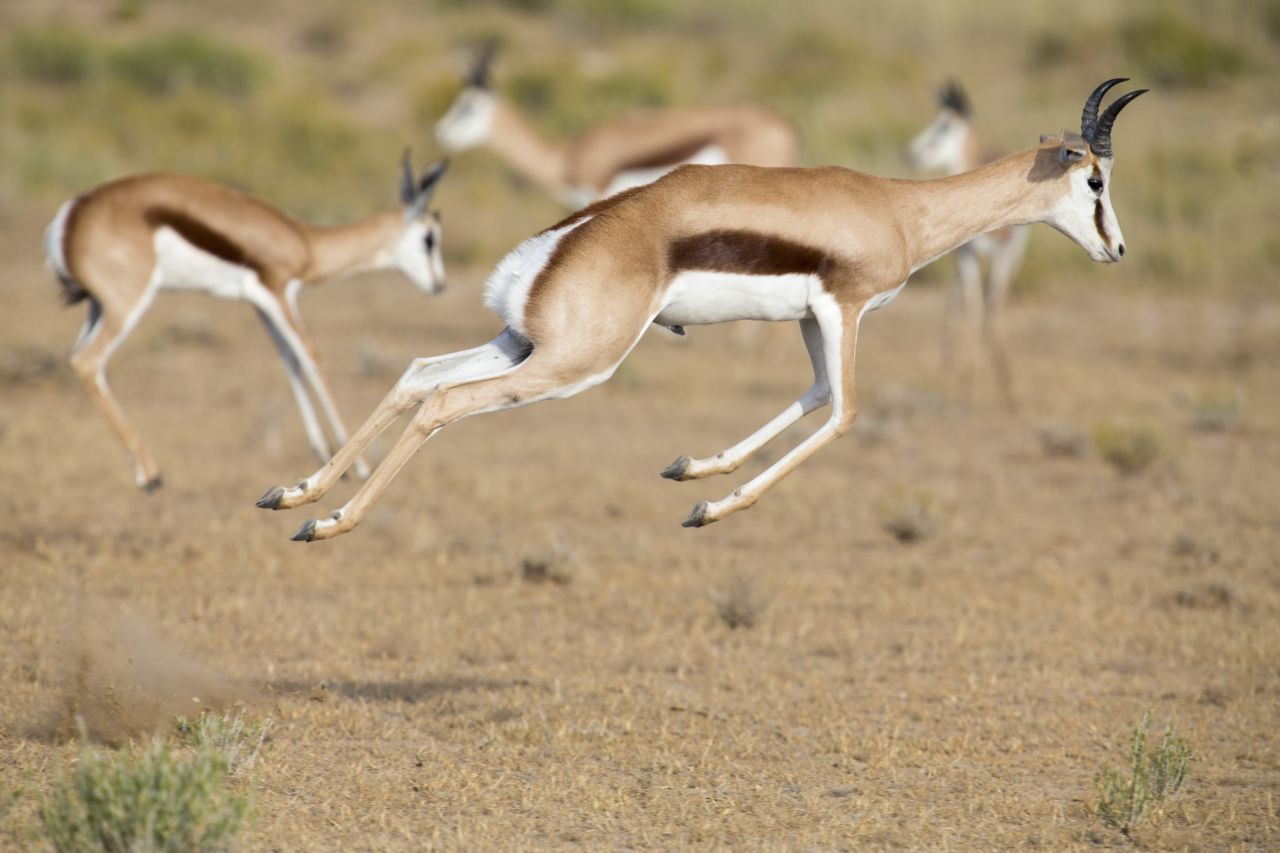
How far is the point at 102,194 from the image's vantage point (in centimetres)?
938

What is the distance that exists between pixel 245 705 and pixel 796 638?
303cm

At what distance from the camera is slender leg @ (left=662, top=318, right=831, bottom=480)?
6312mm

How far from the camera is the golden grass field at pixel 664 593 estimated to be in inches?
220

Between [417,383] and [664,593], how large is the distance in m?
2.97

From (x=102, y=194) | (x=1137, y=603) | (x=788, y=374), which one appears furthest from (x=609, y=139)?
(x=1137, y=603)

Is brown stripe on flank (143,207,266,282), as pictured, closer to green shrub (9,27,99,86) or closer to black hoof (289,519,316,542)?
black hoof (289,519,316,542)

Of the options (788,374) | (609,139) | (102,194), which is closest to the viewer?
(102,194)

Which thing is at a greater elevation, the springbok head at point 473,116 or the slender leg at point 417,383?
the springbok head at point 473,116

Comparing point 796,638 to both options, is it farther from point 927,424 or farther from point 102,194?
point 927,424

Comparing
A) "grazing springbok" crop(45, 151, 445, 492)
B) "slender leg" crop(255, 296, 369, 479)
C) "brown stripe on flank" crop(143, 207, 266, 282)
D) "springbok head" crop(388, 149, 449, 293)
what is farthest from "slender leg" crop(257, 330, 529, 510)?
"springbok head" crop(388, 149, 449, 293)

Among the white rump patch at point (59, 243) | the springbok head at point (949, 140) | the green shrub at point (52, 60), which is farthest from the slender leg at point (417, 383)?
the green shrub at point (52, 60)

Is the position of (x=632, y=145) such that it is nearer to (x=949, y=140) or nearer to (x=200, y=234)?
(x=949, y=140)

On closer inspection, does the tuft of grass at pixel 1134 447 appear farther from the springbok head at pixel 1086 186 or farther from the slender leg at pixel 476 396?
the slender leg at pixel 476 396

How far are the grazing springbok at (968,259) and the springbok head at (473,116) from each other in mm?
5240
